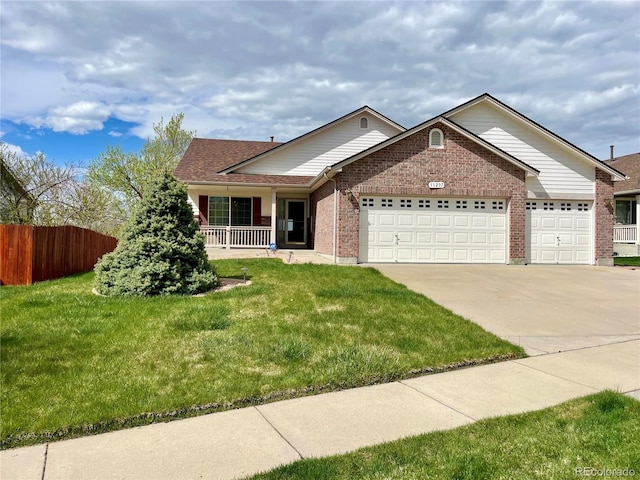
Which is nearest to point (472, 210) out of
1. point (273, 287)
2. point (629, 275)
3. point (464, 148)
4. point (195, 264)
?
point (464, 148)

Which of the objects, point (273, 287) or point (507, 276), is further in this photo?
point (507, 276)

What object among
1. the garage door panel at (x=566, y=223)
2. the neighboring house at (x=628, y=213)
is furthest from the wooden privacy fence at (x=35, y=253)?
the neighboring house at (x=628, y=213)

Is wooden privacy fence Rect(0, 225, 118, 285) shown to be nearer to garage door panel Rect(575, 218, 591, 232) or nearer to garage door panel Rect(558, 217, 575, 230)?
garage door panel Rect(558, 217, 575, 230)

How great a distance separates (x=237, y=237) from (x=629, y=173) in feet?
77.3

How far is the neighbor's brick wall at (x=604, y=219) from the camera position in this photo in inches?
679

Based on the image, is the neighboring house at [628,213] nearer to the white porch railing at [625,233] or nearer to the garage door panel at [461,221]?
the white porch railing at [625,233]

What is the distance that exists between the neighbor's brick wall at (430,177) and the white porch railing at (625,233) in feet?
41.8

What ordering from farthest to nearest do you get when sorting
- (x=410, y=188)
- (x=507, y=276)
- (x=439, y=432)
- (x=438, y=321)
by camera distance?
(x=410, y=188) → (x=507, y=276) → (x=438, y=321) → (x=439, y=432)

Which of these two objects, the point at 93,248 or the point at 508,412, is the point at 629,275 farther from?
the point at 93,248

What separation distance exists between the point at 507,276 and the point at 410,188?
4371 mm

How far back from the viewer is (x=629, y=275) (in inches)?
573

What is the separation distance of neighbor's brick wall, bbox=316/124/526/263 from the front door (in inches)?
241

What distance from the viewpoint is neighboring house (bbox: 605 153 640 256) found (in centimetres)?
2461

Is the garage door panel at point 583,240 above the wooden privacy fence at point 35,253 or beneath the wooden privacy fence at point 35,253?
above
